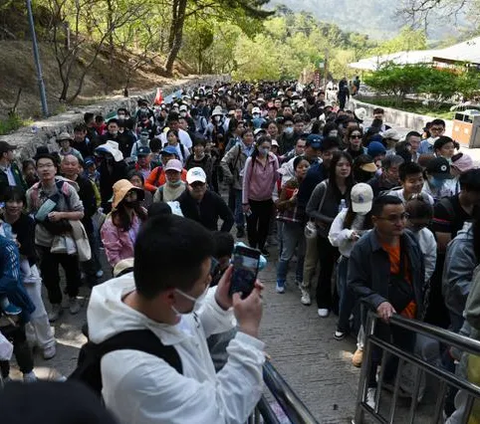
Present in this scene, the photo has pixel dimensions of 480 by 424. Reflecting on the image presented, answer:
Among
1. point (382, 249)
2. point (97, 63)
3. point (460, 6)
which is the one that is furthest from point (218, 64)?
point (382, 249)

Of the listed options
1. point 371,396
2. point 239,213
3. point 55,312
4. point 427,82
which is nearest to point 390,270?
point 371,396

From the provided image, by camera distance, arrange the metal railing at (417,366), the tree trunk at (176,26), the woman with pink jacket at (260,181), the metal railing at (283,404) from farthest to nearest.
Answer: the tree trunk at (176,26)
the woman with pink jacket at (260,181)
the metal railing at (417,366)
the metal railing at (283,404)

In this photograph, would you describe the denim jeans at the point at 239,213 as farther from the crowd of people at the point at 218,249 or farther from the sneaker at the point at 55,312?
the sneaker at the point at 55,312

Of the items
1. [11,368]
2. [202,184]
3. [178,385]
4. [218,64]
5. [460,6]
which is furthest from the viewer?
[218,64]

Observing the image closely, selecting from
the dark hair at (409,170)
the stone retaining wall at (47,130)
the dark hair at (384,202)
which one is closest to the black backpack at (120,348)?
the dark hair at (384,202)

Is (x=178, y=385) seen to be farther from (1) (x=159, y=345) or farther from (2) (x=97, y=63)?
(2) (x=97, y=63)

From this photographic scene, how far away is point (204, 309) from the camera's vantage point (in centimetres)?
183

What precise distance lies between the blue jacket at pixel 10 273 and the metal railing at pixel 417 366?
251cm

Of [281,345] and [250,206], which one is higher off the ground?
[250,206]

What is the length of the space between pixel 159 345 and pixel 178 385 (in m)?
0.14

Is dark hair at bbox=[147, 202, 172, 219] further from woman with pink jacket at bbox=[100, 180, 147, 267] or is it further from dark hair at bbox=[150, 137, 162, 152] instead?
dark hair at bbox=[150, 137, 162, 152]

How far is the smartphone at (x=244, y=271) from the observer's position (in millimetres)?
1685

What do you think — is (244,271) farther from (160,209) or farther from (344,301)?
(344,301)

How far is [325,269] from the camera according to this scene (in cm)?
480
